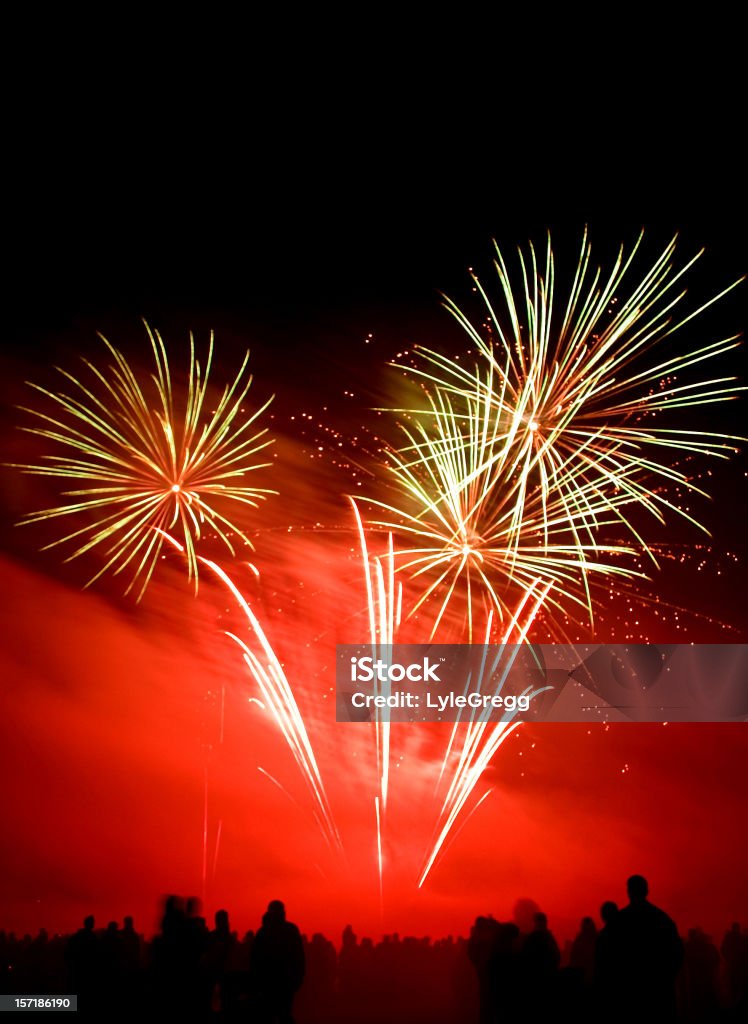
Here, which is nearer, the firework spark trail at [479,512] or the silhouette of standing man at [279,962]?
the silhouette of standing man at [279,962]

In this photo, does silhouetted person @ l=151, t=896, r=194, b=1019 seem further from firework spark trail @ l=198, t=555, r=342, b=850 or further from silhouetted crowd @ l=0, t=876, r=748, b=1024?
firework spark trail @ l=198, t=555, r=342, b=850

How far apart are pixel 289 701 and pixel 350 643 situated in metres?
1.23

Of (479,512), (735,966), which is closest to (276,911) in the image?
(735,966)

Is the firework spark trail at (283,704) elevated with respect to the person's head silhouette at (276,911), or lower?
elevated

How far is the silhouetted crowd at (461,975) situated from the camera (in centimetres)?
401

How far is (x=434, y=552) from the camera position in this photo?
38.8 ft

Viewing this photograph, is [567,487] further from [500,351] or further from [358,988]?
[358,988]

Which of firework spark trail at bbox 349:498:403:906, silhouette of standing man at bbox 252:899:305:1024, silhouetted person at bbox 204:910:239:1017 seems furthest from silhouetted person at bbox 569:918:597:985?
firework spark trail at bbox 349:498:403:906

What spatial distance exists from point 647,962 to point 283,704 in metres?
10.3

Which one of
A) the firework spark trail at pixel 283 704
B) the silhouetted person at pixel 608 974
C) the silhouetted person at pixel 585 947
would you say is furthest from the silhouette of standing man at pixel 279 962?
the firework spark trail at pixel 283 704

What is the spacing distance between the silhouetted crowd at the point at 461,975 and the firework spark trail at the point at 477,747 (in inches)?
193

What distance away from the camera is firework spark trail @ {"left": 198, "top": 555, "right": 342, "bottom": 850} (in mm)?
13438

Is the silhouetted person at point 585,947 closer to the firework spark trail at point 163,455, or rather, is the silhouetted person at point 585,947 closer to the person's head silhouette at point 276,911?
the person's head silhouette at point 276,911

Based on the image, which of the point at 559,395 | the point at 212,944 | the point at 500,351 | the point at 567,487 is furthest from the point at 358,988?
the point at 500,351
